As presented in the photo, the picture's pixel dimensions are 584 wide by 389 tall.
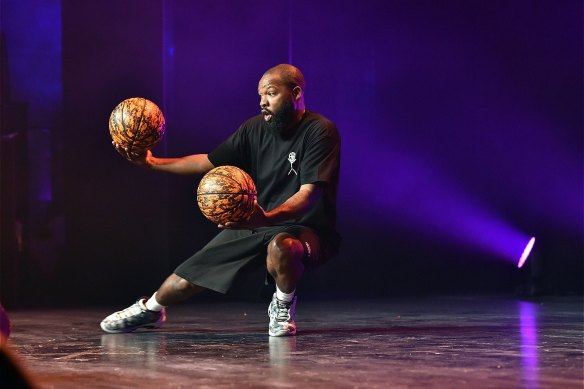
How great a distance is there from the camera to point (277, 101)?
4.05 m

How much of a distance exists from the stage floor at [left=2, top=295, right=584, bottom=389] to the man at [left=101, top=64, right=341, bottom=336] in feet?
0.54

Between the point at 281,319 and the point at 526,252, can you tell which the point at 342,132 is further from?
the point at 281,319

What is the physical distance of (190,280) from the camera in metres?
4.02

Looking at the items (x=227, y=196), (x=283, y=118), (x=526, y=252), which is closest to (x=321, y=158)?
(x=283, y=118)

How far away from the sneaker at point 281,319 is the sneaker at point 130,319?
0.60 meters

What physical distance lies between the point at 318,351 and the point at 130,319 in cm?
120

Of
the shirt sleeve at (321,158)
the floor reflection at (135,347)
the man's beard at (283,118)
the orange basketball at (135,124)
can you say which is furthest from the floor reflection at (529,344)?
the orange basketball at (135,124)

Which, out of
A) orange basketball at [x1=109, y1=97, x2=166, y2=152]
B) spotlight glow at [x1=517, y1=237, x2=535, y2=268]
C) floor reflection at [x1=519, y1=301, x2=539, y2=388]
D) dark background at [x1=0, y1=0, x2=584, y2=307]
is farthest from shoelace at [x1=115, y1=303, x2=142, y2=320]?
spotlight glow at [x1=517, y1=237, x2=535, y2=268]

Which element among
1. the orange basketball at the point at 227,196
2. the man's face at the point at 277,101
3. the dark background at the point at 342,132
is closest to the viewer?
the orange basketball at the point at 227,196

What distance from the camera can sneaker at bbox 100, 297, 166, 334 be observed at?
13.5ft

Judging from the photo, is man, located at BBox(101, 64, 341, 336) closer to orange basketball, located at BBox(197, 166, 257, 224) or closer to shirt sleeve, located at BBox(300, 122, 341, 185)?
shirt sleeve, located at BBox(300, 122, 341, 185)

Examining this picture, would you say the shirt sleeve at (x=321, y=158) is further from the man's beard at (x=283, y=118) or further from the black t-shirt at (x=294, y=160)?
the man's beard at (x=283, y=118)

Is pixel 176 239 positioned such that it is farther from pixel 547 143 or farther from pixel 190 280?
pixel 547 143

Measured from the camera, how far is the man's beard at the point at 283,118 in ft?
13.3
